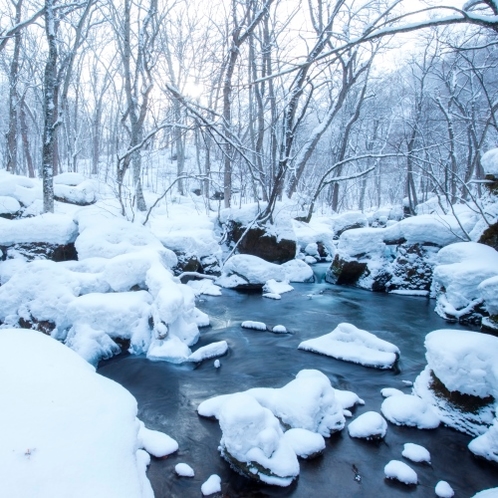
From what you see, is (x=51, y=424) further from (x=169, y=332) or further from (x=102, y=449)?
(x=169, y=332)

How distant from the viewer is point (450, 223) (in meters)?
9.28

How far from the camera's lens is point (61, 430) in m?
1.79

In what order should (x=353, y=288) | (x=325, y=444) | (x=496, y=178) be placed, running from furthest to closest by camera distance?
(x=353, y=288)
(x=496, y=178)
(x=325, y=444)

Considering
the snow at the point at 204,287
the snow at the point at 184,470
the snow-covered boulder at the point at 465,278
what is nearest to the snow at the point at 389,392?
the snow at the point at 184,470

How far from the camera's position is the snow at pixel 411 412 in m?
3.78

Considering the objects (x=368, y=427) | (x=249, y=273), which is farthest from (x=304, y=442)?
(x=249, y=273)

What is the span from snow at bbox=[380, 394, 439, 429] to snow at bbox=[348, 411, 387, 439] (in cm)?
24

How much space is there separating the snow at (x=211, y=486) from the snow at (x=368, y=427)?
1.43 m

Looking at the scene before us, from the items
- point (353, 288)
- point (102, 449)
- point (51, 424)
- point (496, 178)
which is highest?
point (496, 178)

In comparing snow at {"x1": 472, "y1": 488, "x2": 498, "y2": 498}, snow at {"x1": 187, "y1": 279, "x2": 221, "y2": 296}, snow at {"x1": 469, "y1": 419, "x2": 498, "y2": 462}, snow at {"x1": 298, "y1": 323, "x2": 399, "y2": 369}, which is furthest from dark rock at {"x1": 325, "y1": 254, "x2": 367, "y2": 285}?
snow at {"x1": 472, "y1": 488, "x2": 498, "y2": 498}

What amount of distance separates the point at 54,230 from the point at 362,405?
7102mm

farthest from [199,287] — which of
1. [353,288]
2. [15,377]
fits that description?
[15,377]

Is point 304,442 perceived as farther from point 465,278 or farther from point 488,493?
point 465,278

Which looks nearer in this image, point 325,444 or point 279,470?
point 279,470
